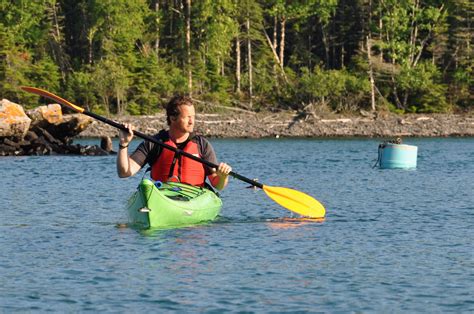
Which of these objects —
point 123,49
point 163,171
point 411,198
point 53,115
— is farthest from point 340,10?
point 163,171

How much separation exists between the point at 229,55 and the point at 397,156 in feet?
158

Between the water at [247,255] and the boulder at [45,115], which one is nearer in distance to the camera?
the water at [247,255]

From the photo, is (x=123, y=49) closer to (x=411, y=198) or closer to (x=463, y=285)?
(x=411, y=198)

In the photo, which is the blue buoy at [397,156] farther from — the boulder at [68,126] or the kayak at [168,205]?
the kayak at [168,205]

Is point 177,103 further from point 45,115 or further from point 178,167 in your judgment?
point 45,115

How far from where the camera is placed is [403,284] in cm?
1338

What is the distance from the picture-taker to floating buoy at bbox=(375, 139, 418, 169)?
3978cm

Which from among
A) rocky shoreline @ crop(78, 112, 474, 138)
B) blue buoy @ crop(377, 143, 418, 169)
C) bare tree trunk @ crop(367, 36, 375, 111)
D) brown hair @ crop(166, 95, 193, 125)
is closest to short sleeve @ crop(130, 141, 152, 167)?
brown hair @ crop(166, 95, 193, 125)

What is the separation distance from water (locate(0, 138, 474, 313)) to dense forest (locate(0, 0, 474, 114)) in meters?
49.8

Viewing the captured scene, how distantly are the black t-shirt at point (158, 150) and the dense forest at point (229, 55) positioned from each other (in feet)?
194

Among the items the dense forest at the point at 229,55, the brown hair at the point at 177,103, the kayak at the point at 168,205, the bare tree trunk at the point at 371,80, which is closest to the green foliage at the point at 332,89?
the dense forest at the point at 229,55

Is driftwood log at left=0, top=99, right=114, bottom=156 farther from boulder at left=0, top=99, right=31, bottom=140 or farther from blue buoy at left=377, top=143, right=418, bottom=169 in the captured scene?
blue buoy at left=377, top=143, right=418, bottom=169

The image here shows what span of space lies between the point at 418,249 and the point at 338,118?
6260cm

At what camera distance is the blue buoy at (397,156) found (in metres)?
39.8
